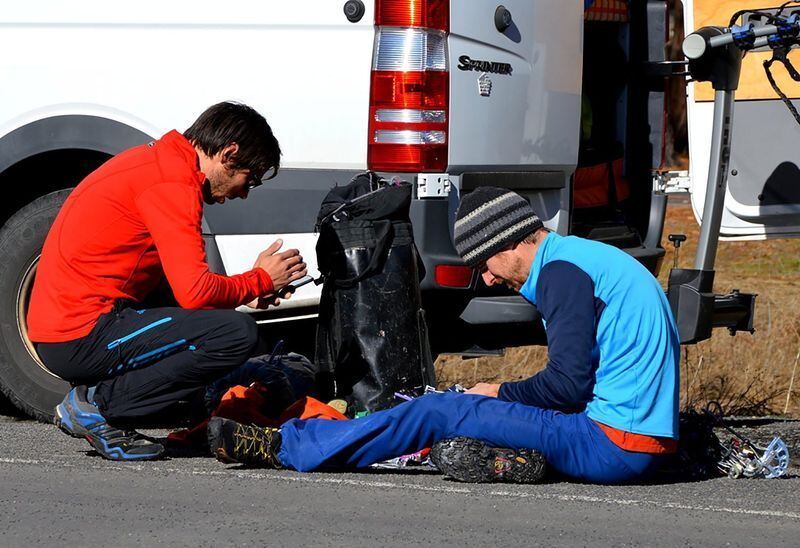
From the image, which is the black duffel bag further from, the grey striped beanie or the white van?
the grey striped beanie

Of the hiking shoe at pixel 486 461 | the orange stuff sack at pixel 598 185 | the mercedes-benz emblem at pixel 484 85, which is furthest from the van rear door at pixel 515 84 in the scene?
the hiking shoe at pixel 486 461

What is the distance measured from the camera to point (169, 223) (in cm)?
505

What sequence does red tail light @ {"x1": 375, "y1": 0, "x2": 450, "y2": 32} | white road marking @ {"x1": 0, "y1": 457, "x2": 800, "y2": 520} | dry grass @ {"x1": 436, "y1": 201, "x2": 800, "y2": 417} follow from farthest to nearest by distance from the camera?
dry grass @ {"x1": 436, "y1": 201, "x2": 800, "y2": 417} → red tail light @ {"x1": 375, "y1": 0, "x2": 450, "y2": 32} → white road marking @ {"x1": 0, "y1": 457, "x2": 800, "y2": 520}

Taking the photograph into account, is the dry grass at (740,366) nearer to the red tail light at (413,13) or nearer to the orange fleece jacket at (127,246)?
the red tail light at (413,13)

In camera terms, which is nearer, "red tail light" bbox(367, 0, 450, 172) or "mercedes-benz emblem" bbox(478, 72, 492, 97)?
"red tail light" bbox(367, 0, 450, 172)

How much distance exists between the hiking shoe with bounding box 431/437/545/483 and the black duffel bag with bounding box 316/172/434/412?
38.5 inches

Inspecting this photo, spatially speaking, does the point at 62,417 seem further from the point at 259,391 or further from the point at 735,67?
the point at 735,67

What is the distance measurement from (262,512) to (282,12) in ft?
7.52

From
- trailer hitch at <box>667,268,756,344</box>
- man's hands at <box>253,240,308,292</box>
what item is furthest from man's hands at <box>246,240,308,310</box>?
trailer hitch at <box>667,268,756,344</box>

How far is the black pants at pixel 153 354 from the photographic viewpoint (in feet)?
17.0

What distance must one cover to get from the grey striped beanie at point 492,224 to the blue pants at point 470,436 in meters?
0.50

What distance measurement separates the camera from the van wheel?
20.4 feet

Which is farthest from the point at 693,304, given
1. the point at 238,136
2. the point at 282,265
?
the point at 238,136

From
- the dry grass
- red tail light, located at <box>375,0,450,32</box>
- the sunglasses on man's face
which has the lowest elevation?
the dry grass
